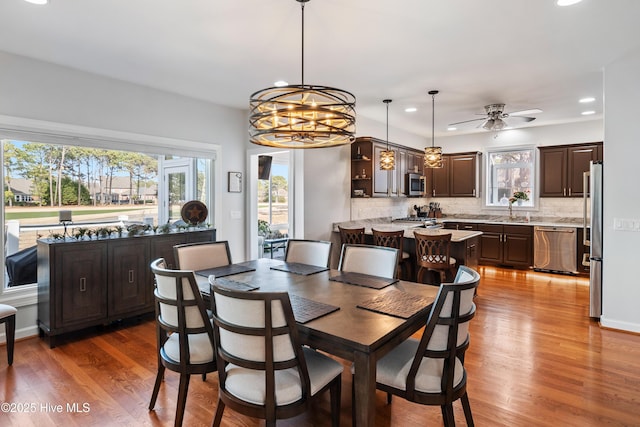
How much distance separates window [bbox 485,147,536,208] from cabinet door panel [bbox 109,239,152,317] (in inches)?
256

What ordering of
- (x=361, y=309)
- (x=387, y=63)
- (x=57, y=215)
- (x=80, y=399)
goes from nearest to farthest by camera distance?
1. (x=361, y=309)
2. (x=80, y=399)
3. (x=387, y=63)
4. (x=57, y=215)

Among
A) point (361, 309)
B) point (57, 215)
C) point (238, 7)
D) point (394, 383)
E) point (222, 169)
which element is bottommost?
point (394, 383)

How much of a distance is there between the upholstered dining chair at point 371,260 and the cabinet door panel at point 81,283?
2.42 metres

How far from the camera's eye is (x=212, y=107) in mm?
4875

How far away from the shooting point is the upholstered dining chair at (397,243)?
174 inches

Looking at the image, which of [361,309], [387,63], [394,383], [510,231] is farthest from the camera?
[510,231]

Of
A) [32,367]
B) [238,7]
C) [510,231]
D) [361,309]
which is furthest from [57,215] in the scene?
[510,231]

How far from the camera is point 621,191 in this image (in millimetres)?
3594

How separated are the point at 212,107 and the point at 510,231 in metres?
5.48

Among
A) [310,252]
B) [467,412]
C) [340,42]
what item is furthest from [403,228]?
[467,412]

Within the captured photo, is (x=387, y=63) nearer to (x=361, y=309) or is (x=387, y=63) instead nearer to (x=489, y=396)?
(x=361, y=309)

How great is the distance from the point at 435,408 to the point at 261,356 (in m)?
1.38

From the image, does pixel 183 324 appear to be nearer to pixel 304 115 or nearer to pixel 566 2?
pixel 304 115

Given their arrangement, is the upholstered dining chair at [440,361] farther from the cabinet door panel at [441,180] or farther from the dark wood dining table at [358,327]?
the cabinet door panel at [441,180]
